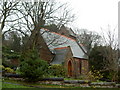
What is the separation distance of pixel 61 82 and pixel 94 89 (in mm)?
3418

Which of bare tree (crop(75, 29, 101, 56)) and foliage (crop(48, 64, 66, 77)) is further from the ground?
bare tree (crop(75, 29, 101, 56))

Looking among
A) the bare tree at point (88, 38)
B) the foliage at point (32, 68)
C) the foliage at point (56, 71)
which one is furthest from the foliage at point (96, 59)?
the foliage at point (32, 68)

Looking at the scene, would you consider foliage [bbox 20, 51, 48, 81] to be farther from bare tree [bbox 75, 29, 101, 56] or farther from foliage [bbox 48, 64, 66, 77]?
bare tree [bbox 75, 29, 101, 56]

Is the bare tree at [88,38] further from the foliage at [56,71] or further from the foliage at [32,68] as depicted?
the foliage at [32,68]

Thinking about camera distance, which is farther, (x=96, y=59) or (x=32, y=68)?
(x=96, y=59)

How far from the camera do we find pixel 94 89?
52.8 feet

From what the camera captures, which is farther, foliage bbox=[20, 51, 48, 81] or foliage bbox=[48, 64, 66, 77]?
foliage bbox=[48, 64, 66, 77]

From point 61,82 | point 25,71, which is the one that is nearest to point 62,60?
point 61,82

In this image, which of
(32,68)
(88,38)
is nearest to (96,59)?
(88,38)

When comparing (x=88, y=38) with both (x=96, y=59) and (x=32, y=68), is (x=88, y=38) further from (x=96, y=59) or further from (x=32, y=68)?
(x=32, y=68)

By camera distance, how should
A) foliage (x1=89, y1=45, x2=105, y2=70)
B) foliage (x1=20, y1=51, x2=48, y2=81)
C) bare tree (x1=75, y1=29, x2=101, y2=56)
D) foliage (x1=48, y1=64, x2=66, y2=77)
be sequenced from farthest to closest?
bare tree (x1=75, y1=29, x2=101, y2=56) → foliage (x1=89, y1=45, x2=105, y2=70) → foliage (x1=48, y1=64, x2=66, y2=77) → foliage (x1=20, y1=51, x2=48, y2=81)

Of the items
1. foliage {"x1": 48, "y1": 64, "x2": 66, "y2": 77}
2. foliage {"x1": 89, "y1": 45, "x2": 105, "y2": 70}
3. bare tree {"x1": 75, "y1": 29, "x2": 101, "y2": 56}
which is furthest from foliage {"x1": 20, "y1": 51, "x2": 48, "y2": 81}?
bare tree {"x1": 75, "y1": 29, "x2": 101, "y2": 56}

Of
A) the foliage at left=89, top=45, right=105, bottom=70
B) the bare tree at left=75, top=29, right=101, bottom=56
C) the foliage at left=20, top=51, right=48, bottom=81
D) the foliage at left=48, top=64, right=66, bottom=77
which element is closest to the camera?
the foliage at left=20, top=51, right=48, bottom=81

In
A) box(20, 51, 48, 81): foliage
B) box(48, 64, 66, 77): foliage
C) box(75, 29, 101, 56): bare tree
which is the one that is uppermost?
box(75, 29, 101, 56): bare tree
